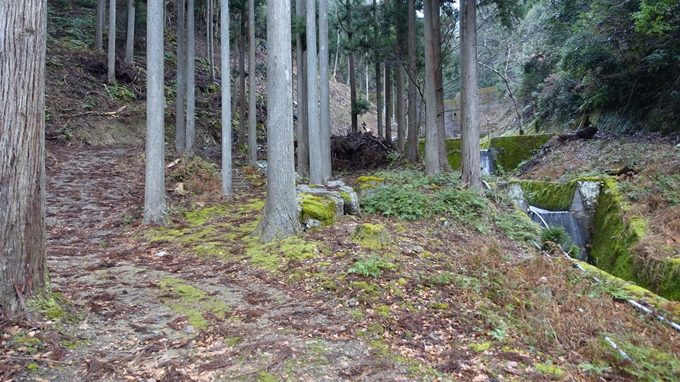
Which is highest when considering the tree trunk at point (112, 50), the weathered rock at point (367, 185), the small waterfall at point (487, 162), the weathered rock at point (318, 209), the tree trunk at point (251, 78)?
the tree trunk at point (112, 50)

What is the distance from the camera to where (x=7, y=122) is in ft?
11.3

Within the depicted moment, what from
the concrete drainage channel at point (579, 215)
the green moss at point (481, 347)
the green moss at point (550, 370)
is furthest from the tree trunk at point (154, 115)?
the concrete drainage channel at point (579, 215)

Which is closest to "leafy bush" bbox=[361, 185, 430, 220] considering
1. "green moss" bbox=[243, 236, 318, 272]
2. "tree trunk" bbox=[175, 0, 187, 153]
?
"green moss" bbox=[243, 236, 318, 272]

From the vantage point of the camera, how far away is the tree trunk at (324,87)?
1242 centimetres

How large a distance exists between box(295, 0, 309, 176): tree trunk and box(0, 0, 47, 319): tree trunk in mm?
10597

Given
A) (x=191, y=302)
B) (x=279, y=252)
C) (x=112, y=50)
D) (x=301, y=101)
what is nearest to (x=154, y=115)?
(x=279, y=252)

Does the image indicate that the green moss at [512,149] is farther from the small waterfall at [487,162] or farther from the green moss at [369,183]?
the green moss at [369,183]

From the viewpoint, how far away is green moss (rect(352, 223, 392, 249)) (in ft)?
21.0

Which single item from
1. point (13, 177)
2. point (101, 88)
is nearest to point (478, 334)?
point (13, 177)

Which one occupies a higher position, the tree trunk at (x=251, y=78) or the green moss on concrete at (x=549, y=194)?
the tree trunk at (x=251, y=78)

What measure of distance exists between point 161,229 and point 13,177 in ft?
16.4

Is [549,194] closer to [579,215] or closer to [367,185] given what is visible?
[579,215]

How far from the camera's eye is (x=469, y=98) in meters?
10.6

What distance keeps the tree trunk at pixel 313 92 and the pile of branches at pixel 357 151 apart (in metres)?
8.09
